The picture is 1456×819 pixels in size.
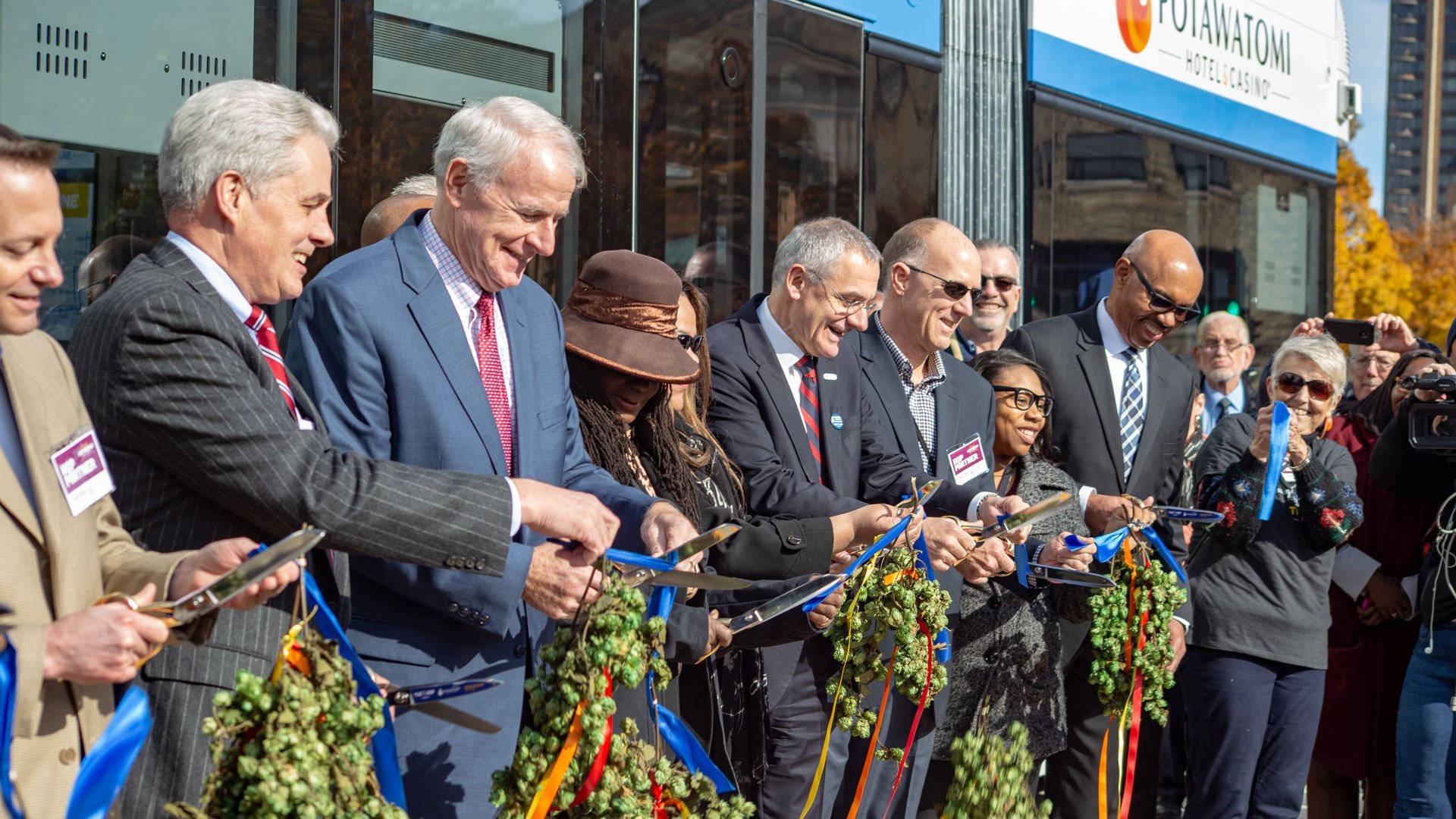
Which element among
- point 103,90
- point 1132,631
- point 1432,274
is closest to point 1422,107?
point 1432,274

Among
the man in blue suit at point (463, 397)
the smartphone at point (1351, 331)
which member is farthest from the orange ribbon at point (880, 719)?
the smartphone at point (1351, 331)

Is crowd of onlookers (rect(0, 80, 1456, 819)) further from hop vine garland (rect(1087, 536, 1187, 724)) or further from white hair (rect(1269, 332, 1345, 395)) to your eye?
hop vine garland (rect(1087, 536, 1187, 724))

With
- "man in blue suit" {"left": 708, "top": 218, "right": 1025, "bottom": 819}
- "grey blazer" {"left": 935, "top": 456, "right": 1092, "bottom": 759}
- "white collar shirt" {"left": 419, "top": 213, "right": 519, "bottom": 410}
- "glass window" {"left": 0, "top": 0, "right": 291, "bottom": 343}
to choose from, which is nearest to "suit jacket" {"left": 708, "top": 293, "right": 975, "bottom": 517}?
"man in blue suit" {"left": 708, "top": 218, "right": 1025, "bottom": 819}

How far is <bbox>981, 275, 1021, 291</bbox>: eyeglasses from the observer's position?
237 inches

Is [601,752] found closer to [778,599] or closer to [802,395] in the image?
[778,599]

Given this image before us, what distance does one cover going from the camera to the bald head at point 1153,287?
16.2ft

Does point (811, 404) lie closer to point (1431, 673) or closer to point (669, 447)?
point (669, 447)

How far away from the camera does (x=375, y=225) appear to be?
12.5 feet

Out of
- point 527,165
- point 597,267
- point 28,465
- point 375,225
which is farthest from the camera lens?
point 375,225

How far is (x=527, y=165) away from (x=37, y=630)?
129cm

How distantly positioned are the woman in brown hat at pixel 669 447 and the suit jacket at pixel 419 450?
1.85ft

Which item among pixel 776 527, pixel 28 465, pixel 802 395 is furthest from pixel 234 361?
pixel 802 395

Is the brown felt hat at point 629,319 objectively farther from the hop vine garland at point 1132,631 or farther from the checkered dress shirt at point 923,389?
the hop vine garland at point 1132,631

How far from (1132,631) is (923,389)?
990 mm
